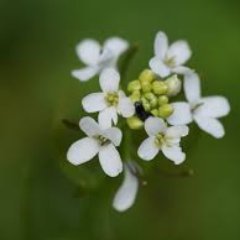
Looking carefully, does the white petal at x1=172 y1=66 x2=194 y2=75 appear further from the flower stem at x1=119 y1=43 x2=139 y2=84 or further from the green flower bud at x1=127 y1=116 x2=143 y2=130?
the green flower bud at x1=127 y1=116 x2=143 y2=130

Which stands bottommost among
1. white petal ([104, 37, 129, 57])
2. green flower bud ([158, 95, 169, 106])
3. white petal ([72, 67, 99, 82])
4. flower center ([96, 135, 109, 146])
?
flower center ([96, 135, 109, 146])

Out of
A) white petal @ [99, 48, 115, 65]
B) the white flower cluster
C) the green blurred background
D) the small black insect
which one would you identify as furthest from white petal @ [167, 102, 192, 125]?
the green blurred background

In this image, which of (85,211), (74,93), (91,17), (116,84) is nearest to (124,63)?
(116,84)

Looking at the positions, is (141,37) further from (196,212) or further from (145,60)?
(196,212)

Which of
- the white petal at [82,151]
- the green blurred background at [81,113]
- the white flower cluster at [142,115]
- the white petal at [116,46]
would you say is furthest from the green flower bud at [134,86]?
the green blurred background at [81,113]

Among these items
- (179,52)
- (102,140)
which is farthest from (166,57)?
(102,140)

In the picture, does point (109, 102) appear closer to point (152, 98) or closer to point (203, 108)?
point (152, 98)

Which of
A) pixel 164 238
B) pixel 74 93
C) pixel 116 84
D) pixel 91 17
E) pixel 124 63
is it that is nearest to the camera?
pixel 116 84
